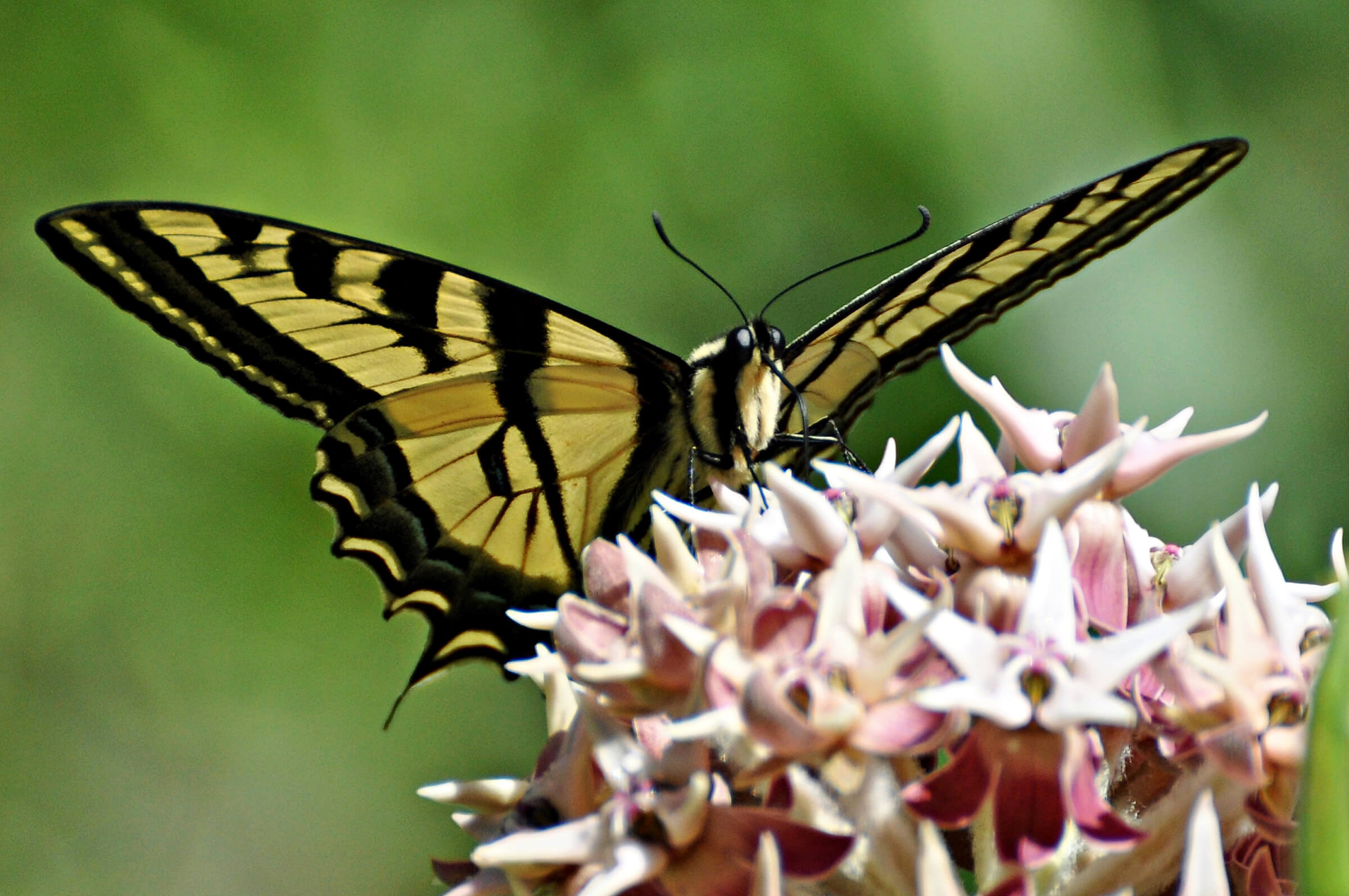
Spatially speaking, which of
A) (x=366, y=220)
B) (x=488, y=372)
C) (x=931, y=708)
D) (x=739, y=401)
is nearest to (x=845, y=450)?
(x=739, y=401)

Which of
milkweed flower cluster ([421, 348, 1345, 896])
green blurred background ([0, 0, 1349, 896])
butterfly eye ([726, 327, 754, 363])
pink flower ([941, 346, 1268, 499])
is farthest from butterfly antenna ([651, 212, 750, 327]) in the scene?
milkweed flower cluster ([421, 348, 1345, 896])

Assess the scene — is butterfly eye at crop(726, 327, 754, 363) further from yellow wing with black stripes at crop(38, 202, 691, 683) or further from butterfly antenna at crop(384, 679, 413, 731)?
butterfly antenna at crop(384, 679, 413, 731)

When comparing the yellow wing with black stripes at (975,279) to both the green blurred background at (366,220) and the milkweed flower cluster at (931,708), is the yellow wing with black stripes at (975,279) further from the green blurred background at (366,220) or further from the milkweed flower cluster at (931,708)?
the milkweed flower cluster at (931,708)

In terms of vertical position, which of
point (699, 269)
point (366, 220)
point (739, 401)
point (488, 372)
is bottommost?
point (739, 401)

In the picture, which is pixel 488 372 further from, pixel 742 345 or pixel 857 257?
pixel 857 257

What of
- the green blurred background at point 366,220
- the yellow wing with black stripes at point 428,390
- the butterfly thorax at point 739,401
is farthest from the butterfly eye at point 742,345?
the green blurred background at point 366,220
